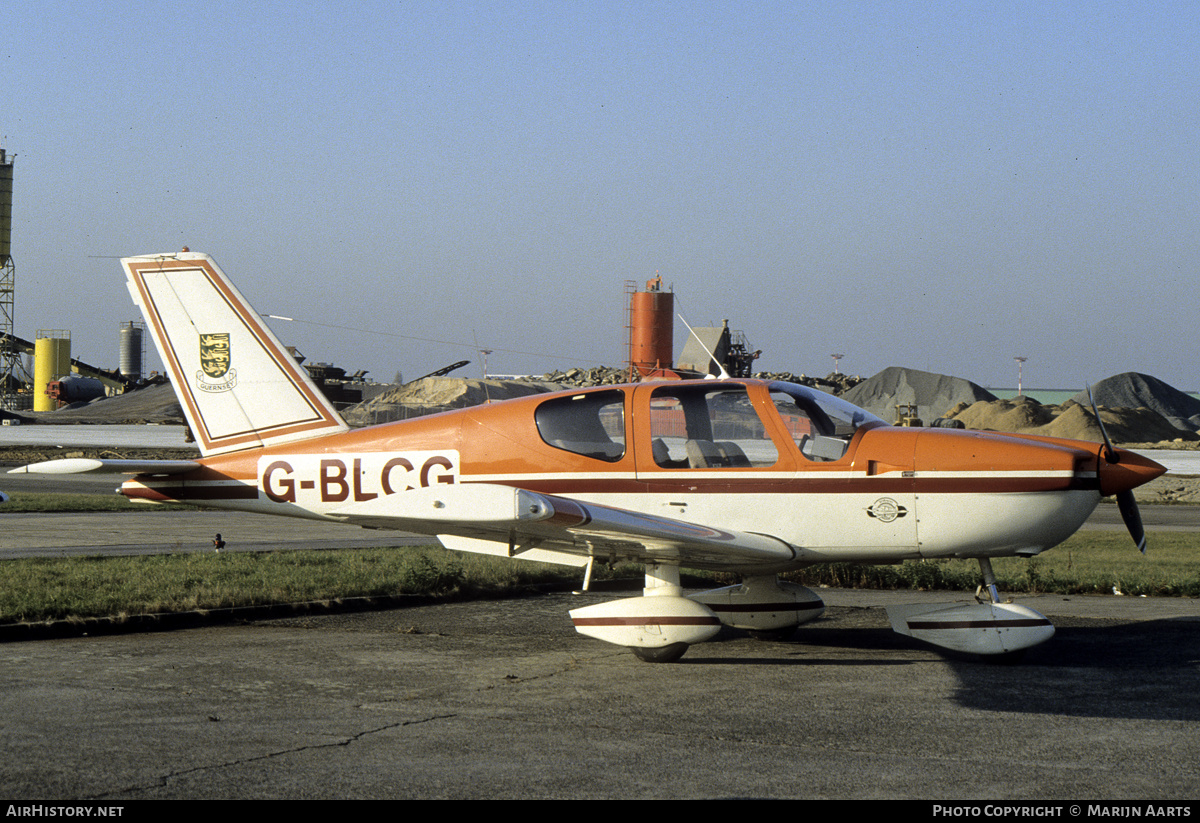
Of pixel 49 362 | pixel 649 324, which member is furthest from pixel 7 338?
pixel 649 324

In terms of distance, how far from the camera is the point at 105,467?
8797 millimetres

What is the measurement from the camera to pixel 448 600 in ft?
38.1

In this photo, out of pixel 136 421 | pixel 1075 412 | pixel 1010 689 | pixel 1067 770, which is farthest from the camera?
pixel 136 421

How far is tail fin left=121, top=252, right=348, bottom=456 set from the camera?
33.2 ft

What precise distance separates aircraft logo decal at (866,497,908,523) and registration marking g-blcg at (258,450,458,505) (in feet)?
11.6

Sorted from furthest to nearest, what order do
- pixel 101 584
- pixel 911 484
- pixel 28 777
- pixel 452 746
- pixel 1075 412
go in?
pixel 1075 412, pixel 101 584, pixel 911 484, pixel 452 746, pixel 28 777

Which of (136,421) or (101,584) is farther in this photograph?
(136,421)

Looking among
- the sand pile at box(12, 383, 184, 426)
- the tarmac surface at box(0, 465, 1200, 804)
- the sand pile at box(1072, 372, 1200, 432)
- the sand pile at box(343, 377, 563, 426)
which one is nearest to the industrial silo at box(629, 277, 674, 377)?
the sand pile at box(343, 377, 563, 426)

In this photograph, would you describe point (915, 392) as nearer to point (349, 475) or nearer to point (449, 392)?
point (449, 392)

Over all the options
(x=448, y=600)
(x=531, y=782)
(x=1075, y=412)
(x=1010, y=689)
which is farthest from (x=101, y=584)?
(x=1075, y=412)

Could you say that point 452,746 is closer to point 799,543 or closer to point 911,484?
point 799,543

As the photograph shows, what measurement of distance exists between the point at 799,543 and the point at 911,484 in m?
1.00

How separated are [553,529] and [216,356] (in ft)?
14.7

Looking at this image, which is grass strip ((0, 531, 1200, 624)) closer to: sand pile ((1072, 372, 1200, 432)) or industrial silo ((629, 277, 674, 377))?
industrial silo ((629, 277, 674, 377))
